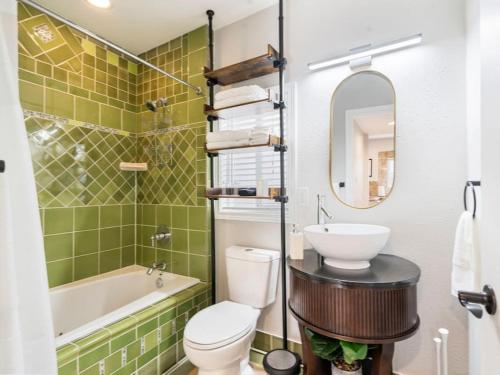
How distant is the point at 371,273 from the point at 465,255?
0.41 meters

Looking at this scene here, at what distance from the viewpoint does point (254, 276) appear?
1.78 m

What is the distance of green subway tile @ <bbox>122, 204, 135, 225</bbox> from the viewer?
8.30 ft

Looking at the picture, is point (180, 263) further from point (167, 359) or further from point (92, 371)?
point (92, 371)

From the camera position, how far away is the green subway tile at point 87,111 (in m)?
2.16

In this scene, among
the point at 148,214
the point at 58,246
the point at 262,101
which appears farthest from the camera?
the point at 148,214

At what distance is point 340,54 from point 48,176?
235cm

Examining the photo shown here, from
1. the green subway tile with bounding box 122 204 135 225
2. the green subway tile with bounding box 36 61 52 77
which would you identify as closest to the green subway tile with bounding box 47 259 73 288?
the green subway tile with bounding box 122 204 135 225

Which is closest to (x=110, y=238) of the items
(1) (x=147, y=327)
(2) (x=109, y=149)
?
(2) (x=109, y=149)

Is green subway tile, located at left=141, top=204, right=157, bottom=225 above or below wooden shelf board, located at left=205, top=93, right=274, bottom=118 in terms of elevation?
below

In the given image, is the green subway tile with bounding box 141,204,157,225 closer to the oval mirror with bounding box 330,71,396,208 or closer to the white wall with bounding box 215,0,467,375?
the white wall with bounding box 215,0,467,375

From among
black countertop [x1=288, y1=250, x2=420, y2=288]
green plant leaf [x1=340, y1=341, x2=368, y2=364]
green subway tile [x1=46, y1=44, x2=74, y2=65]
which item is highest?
green subway tile [x1=46, y1=44, x2=74, y2=65]

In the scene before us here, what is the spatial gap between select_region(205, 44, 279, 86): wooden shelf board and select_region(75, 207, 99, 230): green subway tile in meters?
1.56

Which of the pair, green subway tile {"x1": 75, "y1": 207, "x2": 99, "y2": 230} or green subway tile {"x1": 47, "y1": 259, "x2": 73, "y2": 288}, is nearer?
green subway tile {"x1": 47, "y1": 259, "x2": 73, "y2": 288}

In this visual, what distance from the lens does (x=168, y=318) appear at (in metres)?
1.73
